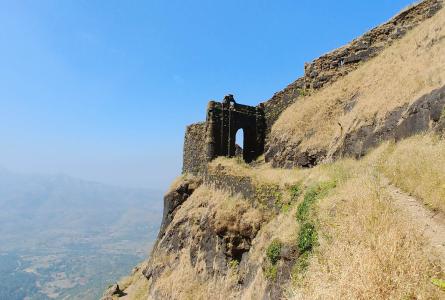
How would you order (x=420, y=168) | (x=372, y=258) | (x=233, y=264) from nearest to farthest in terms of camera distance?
(x=372, y=258) → (x=420, y=168) → (x=233, y=264)

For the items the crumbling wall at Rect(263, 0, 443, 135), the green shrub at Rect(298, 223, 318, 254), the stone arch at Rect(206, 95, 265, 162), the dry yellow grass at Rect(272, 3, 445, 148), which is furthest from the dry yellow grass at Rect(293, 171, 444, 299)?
the stone arch at Rect(206, 95, 265, 162)

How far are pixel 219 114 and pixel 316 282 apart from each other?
24359 mm

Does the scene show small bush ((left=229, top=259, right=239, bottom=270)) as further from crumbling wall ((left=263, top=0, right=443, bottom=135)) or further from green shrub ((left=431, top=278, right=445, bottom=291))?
crumbling wall ((left=263, top=0, right=443, bottom=135))

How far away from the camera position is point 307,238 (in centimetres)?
1250

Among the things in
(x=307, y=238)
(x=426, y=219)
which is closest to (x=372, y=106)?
(x=307, y=238)

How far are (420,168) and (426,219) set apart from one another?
8.01ft

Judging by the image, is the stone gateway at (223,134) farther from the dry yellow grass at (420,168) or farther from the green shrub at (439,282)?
the green shrub at (439,282)

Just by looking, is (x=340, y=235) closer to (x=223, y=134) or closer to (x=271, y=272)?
(x=271, y=272)

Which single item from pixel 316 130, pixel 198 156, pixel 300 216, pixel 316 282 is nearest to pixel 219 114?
pixel 198 156

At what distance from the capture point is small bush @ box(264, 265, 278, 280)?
553 inches

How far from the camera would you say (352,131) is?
65.5 ft

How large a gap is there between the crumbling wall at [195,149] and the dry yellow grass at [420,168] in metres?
19.3

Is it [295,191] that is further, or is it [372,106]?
[372,106]

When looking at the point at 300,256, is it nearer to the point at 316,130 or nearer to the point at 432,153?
the point at 432,153
